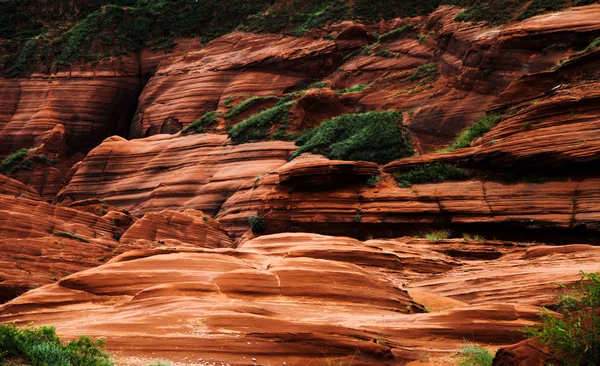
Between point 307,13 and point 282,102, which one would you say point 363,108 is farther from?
point 307,13

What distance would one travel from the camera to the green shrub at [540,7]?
31250 millimetres

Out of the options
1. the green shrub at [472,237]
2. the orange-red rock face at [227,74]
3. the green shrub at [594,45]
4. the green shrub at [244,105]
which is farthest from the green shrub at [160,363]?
the orange-red rock face at [227,74]

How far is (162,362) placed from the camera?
8.94 metres

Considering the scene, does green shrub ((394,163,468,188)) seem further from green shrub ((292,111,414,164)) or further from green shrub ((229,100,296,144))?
green shrub ((229,100,296,144))

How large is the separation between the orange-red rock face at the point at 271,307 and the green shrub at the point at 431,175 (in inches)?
222

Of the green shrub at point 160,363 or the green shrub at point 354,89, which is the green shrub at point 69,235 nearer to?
the green shrub at point 160,363

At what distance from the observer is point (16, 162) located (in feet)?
146

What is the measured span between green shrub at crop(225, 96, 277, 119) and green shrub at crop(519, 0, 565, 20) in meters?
16.1

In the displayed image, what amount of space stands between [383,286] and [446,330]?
257cm

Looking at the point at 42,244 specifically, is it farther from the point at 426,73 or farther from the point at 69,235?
the point at 426,73

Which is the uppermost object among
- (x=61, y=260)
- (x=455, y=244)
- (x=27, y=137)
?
(x=455, y=244)

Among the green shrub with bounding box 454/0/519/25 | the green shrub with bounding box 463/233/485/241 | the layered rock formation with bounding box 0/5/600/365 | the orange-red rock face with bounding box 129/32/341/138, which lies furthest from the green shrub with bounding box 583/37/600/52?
the orange-red rock face with bounding box 129/32/341/138

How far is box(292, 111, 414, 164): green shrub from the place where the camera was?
30.2 metres

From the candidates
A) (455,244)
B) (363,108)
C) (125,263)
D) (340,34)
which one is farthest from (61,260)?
(340,34)
